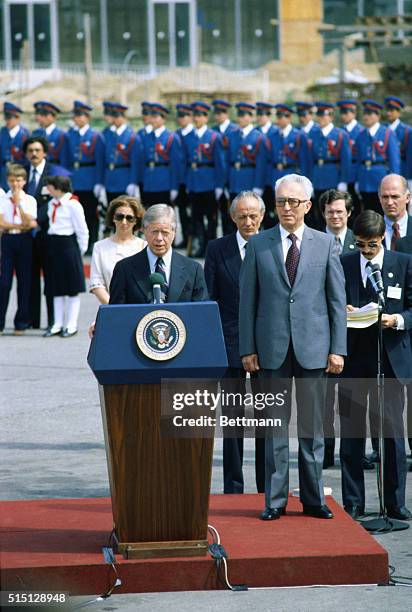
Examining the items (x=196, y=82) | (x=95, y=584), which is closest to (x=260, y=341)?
(x=95, y=584)

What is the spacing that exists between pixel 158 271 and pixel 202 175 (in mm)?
13734

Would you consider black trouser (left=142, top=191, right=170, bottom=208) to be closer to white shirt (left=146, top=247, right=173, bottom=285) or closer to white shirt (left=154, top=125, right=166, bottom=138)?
white shirt (left=154, top=125, right=166, bottom=138)

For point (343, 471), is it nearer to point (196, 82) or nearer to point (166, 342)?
point (166, 342)

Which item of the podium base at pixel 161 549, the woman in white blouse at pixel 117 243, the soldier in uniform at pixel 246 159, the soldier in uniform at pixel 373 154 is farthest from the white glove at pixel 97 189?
the podium base at pixel 161 549

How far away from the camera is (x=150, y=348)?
19.7ft

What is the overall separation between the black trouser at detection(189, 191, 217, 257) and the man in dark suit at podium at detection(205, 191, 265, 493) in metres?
12.6

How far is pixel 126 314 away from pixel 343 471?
1960mm

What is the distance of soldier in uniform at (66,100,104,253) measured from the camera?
2072 centimetres

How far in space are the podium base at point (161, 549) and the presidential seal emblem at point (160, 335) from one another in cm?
82

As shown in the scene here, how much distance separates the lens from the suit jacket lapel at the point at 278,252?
6894 mm

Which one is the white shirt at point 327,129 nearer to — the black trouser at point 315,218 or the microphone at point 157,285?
the black trouser at point 315,218

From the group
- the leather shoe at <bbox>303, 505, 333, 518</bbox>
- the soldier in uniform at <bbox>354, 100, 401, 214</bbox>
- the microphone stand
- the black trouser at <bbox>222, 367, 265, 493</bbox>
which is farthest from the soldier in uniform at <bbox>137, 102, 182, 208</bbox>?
the leather shoe at <bbox>303, 505, 333, 518</bbox>

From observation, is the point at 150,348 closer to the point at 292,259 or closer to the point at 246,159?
the point at 292,259

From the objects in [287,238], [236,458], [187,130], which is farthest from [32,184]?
[287,238]
